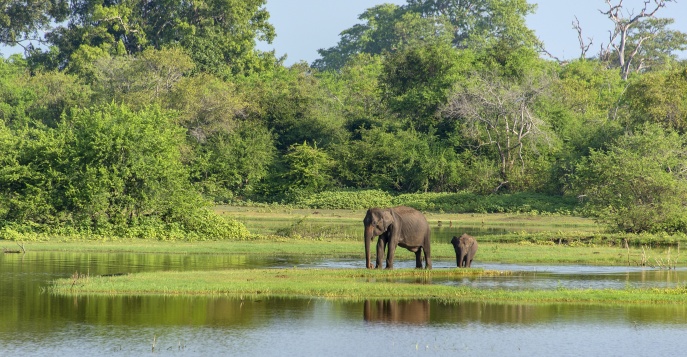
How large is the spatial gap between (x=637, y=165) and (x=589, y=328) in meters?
26.5

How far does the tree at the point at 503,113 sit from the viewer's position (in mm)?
63406

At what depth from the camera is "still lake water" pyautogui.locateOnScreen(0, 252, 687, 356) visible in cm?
1939

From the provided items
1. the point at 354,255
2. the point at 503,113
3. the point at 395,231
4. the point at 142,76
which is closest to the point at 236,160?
the point at 142,76

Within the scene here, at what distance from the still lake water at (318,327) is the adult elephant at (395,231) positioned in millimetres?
4165

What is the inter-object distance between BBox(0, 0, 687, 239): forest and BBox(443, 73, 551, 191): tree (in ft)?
0.49

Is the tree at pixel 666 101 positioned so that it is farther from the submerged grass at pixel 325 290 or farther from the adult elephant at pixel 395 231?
the submerged grass at pixel 325 290

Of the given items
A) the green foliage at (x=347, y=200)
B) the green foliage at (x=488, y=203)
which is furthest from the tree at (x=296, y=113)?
the green foliage at (x=488, y=203)

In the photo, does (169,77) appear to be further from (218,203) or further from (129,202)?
(129,202)

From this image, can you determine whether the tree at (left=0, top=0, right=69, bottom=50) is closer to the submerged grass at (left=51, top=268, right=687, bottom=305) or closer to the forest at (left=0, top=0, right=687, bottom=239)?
the forest at (left=0, top=0, right=687, bottom=239)

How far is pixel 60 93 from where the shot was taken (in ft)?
245

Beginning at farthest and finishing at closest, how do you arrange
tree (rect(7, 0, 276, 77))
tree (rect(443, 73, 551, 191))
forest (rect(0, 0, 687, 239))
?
tree (rect(7, 0, 276, 77)) → tree (rect(443, 73, 551, 191)) → forest (rect(0, 0, 687, 239))

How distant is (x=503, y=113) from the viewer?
209 feet

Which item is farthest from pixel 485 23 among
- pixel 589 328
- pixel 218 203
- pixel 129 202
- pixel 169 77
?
pixel 589 328

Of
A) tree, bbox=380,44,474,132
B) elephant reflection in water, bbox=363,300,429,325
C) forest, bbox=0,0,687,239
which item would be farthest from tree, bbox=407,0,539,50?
elephant reflection in water, bbox=363,300,429,325
